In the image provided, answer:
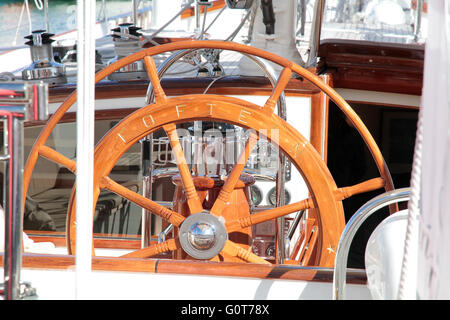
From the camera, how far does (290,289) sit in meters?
1.19

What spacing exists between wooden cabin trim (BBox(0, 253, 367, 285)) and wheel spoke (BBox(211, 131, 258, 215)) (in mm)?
299

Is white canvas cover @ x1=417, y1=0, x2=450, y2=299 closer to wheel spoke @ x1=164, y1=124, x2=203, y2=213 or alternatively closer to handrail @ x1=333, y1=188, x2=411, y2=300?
handrail @ x1=333, y1=188, x2=411, y2=300

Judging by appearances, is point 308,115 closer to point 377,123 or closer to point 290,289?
point 377,123

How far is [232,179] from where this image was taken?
1562 millimetres

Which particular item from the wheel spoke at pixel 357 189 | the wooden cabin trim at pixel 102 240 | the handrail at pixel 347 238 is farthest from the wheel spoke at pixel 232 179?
the wooden cabin trim at pixel 102 240

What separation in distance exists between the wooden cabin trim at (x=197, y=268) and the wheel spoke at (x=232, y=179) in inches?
11.8

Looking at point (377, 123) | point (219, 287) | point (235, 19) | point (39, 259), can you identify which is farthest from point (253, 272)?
point (235, 19)

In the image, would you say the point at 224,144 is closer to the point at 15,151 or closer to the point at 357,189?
the point at 357,189

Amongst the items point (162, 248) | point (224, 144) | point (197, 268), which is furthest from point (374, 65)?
point (197, 268)

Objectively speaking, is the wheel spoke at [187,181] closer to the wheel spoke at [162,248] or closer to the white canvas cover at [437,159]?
the wheel spoke at [162,248]

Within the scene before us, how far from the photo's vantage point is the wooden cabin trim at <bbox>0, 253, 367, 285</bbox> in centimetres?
120

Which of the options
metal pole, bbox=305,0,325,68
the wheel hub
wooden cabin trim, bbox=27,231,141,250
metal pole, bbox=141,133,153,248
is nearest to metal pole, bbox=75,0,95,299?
the wheel hub

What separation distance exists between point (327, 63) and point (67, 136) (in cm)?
114

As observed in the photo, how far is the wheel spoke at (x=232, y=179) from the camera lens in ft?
5.01
